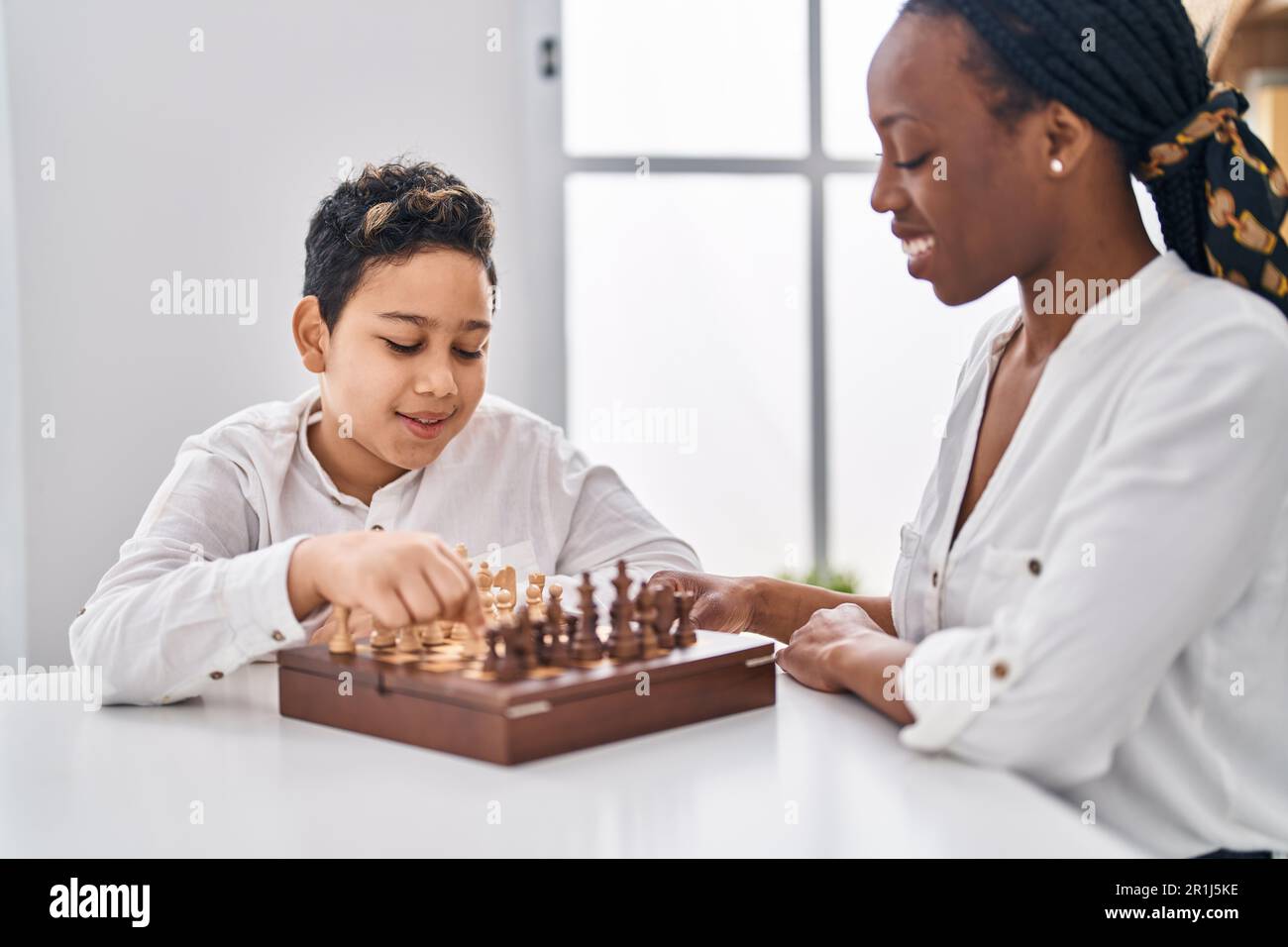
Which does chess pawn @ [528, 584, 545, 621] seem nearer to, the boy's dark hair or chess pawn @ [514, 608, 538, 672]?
chess pawn @ [514, 608, 538, 672]

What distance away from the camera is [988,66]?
1.35 m

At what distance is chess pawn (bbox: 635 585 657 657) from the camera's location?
132cm

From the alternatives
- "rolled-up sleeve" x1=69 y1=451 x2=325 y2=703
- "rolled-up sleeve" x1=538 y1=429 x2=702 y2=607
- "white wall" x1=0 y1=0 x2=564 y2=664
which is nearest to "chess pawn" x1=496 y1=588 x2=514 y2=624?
"rolled-up sleeve" x1=69 y1=451 x2=325 y2=703

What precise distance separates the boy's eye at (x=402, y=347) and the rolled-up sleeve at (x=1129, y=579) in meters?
1.02

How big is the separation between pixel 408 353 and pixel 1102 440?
3.52ft

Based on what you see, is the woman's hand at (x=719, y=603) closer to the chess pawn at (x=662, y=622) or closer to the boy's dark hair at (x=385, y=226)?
the chess pawn at (x=662, y=622)

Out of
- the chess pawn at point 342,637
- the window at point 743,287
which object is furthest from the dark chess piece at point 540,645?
the window at point 743,287

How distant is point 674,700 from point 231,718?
1.73 feet

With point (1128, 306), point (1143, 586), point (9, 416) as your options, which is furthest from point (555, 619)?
point (9, 416)

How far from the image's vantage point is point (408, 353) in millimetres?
1919

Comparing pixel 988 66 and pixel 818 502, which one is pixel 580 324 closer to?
pixel 818 502
